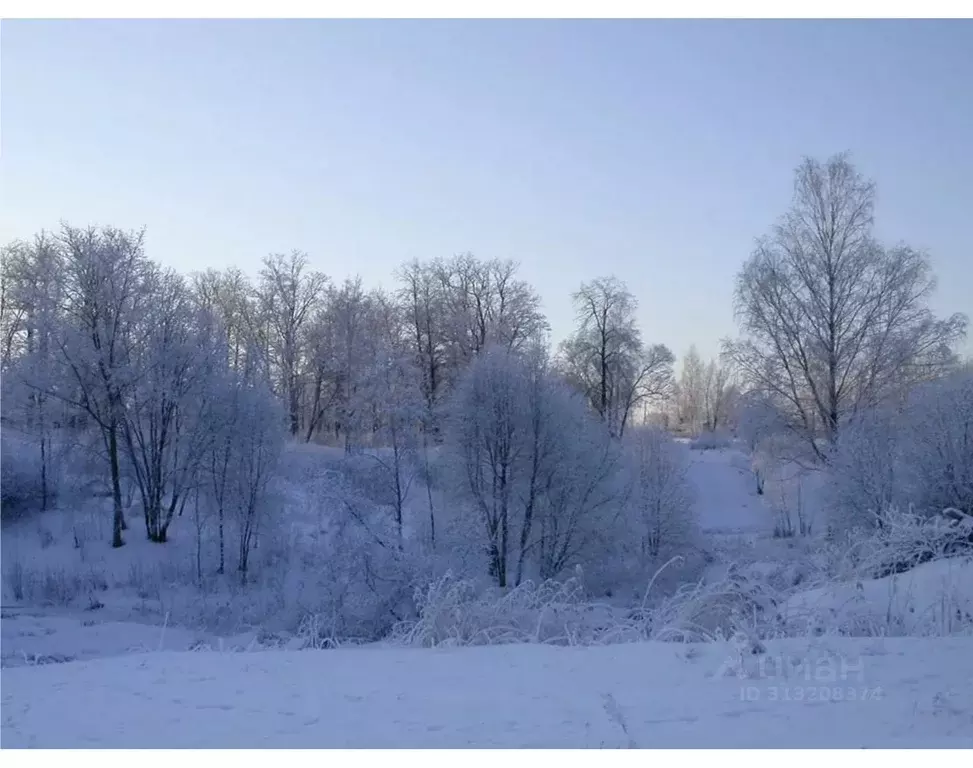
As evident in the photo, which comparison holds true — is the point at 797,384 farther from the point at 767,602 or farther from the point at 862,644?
the point at 862,644

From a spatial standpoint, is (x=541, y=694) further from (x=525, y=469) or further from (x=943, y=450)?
(x=525, y=469)

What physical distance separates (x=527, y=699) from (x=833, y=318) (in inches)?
887

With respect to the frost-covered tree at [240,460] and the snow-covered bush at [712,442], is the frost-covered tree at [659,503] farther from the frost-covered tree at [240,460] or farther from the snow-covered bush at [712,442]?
the snow-covered bush at [712,442]

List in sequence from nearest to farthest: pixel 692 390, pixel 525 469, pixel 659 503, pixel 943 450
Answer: pixel 943 450 < pixel 525 469 < pixel 659 503 < pixel 692 390

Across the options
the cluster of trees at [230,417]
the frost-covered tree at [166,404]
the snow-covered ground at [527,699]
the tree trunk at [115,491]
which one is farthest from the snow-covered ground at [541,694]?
the frost-covered tree at [166,404]

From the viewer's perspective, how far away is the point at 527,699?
21.2 feet

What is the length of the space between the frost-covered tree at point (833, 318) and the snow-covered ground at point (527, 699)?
62.8 feet

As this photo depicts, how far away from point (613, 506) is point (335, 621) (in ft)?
35.3

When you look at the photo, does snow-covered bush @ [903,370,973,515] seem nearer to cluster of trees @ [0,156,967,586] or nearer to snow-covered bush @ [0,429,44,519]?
cluster of trees @ [0,156,967,586]

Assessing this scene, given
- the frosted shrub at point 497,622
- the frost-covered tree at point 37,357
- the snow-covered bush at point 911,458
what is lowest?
the frosted shrub at point 497,622

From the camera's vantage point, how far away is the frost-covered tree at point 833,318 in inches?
1000

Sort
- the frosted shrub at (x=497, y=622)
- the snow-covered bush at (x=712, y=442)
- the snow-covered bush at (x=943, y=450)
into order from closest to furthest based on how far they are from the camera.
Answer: the frosted shrub at (x=497, y=622) → the snow-covered bush at (x=943, y=450) → the snow-covered bush at (x=712, y=442)

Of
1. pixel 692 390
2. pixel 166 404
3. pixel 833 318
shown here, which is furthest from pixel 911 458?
pixel 692 390

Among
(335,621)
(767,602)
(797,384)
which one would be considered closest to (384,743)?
(767,602)
